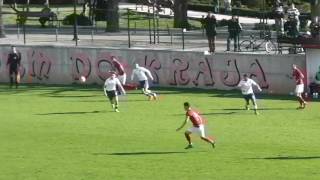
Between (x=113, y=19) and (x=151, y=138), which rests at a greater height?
(x=113, y=19)

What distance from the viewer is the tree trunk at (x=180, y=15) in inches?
2468

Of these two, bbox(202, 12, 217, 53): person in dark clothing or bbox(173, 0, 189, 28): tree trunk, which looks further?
bbox(173, 0, 189, 28): tree trunk

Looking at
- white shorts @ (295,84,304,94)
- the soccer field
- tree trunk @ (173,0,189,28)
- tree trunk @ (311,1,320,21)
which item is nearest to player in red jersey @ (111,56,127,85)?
the soccer field

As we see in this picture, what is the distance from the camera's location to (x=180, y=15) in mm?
63969

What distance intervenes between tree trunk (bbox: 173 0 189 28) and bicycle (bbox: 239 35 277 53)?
15.1 m

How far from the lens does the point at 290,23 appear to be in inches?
1747

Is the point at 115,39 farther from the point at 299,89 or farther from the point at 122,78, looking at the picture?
the point at 299,89

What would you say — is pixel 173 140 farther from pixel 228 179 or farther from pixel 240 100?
pixel 240 100

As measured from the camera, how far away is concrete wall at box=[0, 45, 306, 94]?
43.5m

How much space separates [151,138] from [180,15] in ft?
114

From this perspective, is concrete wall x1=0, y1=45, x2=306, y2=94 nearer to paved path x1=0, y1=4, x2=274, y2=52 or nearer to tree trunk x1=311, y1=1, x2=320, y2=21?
paved path x1=0, y1=4, x2=274, y2=52

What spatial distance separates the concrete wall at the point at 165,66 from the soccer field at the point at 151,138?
1234mm

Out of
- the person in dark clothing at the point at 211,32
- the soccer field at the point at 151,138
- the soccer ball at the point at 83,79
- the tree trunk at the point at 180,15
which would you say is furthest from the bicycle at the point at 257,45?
the tree trunk at the point at 180,15

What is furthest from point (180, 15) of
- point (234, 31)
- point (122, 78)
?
point (122, 78)
